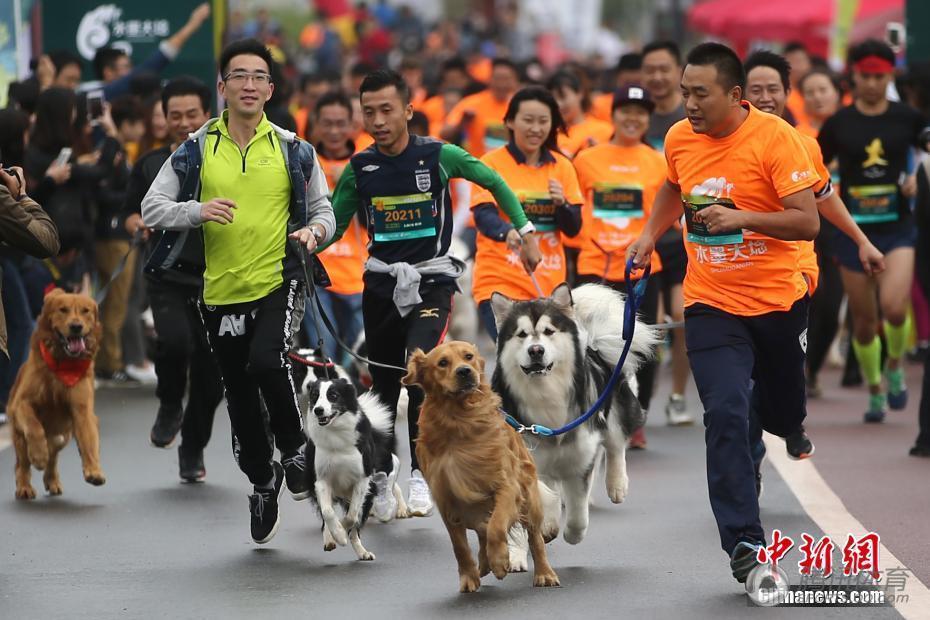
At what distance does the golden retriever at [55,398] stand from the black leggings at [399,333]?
1.78m

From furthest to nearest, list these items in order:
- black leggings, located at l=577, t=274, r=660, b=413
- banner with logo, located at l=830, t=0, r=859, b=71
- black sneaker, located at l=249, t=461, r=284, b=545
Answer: banner with logo, located at l=830, t=0, r=859, b=71
black leggings, located at l=577, t=274, r=660, b=413
black sneaker, located at l=249, t=461, r=284, b=545

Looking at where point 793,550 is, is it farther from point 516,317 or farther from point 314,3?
point 314,3

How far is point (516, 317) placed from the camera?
850 centimetres

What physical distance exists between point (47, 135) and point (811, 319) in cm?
641

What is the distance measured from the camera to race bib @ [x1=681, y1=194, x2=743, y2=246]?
7180 mm

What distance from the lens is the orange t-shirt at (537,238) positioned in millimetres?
10375

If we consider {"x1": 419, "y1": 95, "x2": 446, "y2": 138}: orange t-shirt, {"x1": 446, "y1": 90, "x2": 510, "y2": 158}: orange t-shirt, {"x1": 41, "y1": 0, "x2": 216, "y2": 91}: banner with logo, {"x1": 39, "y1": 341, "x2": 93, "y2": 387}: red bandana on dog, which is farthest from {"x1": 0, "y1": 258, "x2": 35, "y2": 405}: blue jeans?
{"x1": 419, "y1": 95, "x2": 446, "y2": 138}: orange t-shirt

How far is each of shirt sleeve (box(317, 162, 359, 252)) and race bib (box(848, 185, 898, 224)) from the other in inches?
190

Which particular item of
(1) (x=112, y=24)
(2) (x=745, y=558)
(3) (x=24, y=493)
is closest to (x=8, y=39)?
(1) (x=112, y=24)

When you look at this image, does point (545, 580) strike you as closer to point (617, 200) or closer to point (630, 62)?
point (617, 200)

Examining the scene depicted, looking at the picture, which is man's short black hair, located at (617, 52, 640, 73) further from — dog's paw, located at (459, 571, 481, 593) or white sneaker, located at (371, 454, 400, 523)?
dog's paw, located at (459, 571, 481, 593)

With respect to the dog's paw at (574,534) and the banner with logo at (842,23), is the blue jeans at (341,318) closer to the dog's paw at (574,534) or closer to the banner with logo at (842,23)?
the dog's paw at (574,534)

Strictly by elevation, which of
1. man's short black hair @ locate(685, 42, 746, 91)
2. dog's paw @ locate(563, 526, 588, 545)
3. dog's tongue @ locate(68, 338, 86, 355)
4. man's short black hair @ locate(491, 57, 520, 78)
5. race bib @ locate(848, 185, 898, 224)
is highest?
man's short black hair @ locate(685, 42, 746, 91)

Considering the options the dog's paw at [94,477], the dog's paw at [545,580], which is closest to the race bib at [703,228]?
the dog's paw at [545,580]
